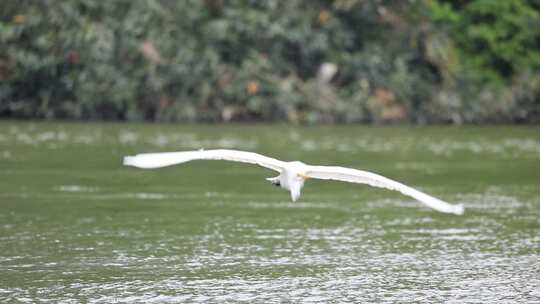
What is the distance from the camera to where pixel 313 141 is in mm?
28938

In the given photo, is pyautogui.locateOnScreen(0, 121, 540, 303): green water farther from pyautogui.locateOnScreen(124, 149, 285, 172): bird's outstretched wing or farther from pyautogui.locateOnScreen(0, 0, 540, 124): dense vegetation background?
pyautogui.locateOnScreen(0, 0, 540, 124): dense vegetation background

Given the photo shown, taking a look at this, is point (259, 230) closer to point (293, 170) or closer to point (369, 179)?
point (293, 170)

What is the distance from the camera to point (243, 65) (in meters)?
38.9

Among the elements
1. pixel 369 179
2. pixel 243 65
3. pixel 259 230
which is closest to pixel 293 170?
pixel 369 179

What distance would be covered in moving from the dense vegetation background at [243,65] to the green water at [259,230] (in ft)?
36.3

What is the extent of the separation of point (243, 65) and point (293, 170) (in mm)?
27447

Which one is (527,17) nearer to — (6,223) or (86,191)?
(86,191)

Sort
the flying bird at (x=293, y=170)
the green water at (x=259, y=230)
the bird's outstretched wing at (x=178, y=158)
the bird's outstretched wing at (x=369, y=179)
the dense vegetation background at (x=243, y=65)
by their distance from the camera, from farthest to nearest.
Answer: the dense vegetation background at (x=243, y=65) < the green water at (x=259, y=230) < the bird's outstretched wing at (x=369, y=179) < the flying bird at (x=293, y=170) < the bird's outstretched wing at (x=178, y=158)

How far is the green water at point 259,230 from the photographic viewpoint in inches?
450

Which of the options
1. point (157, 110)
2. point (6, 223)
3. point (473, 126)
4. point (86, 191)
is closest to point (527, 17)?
point (473, 126)

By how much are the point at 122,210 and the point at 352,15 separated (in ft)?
85.3

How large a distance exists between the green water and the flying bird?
98 cm

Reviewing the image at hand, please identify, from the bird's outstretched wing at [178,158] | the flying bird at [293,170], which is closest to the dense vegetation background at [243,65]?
the flying bird at [293,170]

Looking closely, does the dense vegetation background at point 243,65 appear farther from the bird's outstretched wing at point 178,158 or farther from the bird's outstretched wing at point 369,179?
the bird's outstretched wing at point 178,158
